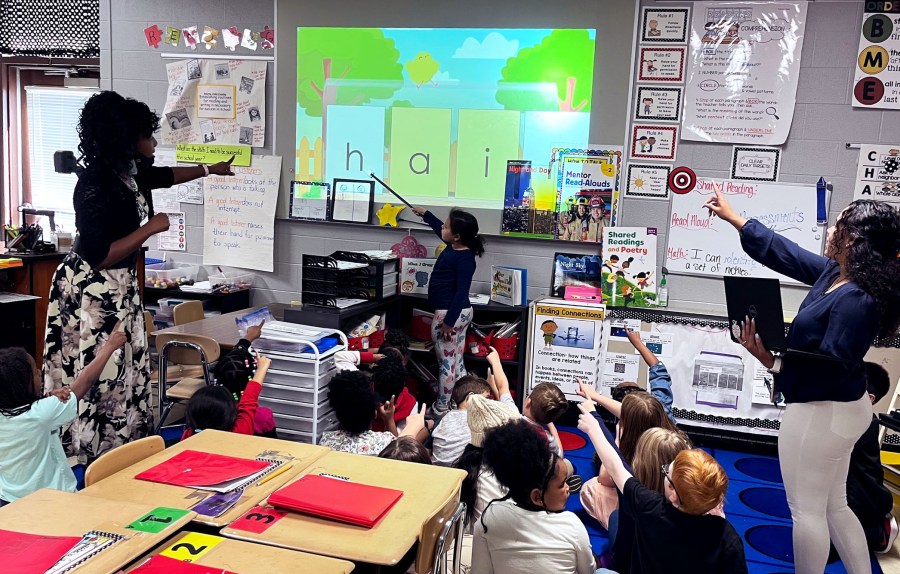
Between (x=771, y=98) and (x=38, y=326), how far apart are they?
4.85m

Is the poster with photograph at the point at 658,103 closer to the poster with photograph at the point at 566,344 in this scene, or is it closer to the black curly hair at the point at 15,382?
the poster with photograph at the point at 566,344

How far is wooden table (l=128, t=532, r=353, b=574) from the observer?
59.8 inches

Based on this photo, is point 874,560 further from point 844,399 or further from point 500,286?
point 500,286

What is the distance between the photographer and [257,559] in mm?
1559

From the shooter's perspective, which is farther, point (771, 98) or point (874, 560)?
point (771, 98)

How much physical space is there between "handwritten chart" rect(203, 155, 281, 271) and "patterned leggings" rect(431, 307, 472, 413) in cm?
146

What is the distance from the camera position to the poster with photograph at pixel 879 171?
4227 mm

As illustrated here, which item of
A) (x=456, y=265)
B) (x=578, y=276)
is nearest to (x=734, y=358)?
(x=578, y=276)

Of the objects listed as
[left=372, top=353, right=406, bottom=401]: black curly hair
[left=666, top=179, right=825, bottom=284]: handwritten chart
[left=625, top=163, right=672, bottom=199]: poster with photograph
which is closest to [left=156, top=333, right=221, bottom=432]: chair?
[left=372, top=353, right=406, bottom=401]: black curly hair

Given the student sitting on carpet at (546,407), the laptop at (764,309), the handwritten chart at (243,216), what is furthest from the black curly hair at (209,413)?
the handwritten chart at (243,216)

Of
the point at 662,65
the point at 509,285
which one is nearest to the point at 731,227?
the point at 662,65

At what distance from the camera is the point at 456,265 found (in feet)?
14.4

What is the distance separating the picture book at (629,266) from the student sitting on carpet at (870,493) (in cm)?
161

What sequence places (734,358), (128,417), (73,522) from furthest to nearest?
(734,358) < (128,417) < (73,522)
